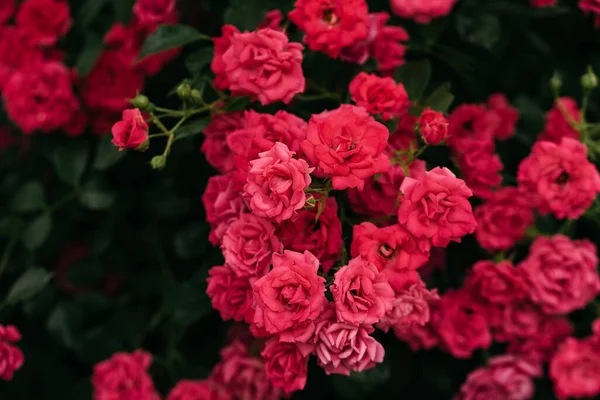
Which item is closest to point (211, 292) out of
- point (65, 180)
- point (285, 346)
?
point (285, 346)

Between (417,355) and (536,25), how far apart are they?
82 cm

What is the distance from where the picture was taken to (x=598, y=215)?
125 cm

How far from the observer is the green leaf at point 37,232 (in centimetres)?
140

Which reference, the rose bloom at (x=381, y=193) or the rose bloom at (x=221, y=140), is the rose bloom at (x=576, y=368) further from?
the rose bloom at (x=221, y=140)

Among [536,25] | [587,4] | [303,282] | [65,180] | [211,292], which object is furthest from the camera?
[536,25]

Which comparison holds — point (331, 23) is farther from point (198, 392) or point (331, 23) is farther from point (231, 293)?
point (198, 392)

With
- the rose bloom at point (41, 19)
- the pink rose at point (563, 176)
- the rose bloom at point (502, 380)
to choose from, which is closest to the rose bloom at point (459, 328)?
the rose bloom at point (502, 380)

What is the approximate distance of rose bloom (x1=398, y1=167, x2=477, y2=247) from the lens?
2.99 feet

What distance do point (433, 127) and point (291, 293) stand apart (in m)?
0.32

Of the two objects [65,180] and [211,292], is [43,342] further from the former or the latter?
[211,292]

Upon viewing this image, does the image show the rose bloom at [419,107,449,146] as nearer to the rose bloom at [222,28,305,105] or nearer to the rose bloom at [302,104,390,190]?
the rose bloom at [302,104,390,190]

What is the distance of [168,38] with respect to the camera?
1.18 m

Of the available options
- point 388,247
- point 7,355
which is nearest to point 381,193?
point 388,247

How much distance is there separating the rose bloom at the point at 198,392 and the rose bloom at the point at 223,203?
0.40m
